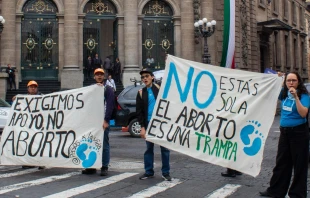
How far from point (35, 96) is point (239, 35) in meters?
27.1

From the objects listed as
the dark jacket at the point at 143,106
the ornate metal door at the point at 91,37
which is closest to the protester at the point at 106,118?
the dark jacket at the point at 143,106

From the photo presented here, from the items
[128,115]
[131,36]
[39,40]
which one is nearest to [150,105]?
[128,115]

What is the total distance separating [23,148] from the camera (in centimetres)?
952

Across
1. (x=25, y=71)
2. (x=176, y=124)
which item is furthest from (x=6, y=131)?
(x=25, y=71)

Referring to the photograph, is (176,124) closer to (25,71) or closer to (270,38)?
(25,71)

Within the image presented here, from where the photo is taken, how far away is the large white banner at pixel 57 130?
9.09 m

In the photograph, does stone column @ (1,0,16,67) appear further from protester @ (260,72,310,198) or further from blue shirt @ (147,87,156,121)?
protester @ (260,72,310,198)

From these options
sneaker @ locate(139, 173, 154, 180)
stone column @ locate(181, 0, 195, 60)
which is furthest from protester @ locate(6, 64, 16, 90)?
sneaker @ locate(139, 173, 154, 180)

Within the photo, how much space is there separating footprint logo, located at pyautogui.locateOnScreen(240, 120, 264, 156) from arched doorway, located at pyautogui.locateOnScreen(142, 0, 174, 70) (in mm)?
23304

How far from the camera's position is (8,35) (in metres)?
28.4

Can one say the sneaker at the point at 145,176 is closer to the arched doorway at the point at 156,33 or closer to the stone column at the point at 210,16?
the arched doorway at the point at 156,33

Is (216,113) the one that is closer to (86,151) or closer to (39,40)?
(86,151)

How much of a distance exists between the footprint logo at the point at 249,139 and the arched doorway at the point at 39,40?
23161 mm

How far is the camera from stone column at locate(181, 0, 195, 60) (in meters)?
30.8
